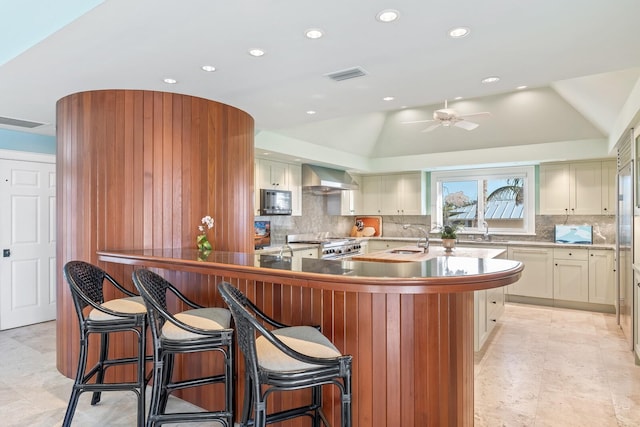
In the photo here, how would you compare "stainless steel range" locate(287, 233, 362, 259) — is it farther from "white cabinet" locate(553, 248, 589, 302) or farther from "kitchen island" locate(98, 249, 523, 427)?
"kitchen island" locate(98, 249, 523, 427)

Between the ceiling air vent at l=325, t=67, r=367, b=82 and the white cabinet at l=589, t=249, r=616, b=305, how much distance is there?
4811 mm

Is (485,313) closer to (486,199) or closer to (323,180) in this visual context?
(323,180)

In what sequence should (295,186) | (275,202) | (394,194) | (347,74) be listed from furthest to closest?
(394,194) → (295,186) → (275,202) → (347,74)

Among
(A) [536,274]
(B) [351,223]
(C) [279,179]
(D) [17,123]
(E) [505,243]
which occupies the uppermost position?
(D) [17,123]

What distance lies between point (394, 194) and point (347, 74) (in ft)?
16.7

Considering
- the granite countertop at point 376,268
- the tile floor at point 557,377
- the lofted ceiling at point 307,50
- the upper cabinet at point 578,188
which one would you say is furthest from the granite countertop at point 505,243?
the granite countertop at point 376,268

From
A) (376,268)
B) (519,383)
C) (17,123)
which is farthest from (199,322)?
(17,123)

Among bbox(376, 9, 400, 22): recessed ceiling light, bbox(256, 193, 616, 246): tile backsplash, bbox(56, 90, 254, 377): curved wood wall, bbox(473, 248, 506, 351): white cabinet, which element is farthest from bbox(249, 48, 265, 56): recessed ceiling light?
bbox(256, 193, 616, 246): tile backsplash


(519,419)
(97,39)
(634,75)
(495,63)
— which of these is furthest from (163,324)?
(634,75)

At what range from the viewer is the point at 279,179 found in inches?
239

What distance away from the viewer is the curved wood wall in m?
3.12

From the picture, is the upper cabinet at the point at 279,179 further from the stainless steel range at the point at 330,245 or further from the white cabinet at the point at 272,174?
the stainless steel range at the point at 330,245

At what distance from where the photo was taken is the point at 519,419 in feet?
8.55

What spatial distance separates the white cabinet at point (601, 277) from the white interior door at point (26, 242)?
7.47 metres
